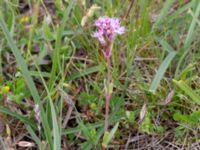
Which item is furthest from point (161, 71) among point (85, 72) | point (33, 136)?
point (33, 136)

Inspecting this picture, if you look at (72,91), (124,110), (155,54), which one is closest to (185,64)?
(155,54)

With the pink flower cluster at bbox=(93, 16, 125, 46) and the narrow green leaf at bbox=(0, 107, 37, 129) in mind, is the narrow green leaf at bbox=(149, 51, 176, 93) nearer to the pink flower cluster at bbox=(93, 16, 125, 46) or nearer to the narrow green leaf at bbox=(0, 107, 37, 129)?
the pink flower cluster at bbox=(93, 16, 125, 46)

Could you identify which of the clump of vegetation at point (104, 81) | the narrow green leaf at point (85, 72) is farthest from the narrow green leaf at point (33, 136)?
the narrow green leaf at point (85, 72)

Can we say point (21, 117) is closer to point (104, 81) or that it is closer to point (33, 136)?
point (33, 136)

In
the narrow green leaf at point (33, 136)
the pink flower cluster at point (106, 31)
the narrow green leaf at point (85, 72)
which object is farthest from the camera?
the narrow green leaf at point (85, 72)

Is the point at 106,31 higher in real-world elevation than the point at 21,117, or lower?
higher

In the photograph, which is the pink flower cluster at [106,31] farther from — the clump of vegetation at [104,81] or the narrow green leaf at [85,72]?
the narrow green leaf at [85,72]

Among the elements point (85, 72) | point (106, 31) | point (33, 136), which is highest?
point (106, 31)

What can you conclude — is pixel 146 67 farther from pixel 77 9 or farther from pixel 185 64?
pixel 77 9
